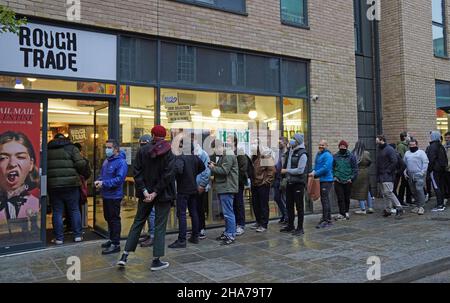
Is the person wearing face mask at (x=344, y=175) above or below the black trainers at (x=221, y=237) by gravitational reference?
above

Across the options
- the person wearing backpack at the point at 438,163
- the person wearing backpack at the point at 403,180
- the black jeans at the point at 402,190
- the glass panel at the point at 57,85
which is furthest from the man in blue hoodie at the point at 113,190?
the person wearing backpack at the point at 438,163

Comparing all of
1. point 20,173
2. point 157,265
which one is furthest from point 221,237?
point 20,173

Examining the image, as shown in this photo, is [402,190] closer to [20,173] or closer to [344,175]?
[344,175]

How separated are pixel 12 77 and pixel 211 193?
14.0 feet

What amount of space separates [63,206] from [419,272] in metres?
5.78

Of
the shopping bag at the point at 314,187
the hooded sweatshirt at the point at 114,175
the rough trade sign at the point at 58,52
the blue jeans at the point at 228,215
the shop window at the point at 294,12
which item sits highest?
the shop window at the point at 294,12

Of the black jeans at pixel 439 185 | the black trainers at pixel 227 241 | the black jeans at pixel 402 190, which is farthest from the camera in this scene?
the black jeans at pixel 402 190

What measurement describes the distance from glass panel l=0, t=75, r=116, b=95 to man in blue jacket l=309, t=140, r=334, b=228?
14.1 ft

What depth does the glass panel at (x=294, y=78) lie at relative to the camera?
377 inches

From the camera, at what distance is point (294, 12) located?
984 centimetres

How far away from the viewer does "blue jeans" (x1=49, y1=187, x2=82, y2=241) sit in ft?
23.1

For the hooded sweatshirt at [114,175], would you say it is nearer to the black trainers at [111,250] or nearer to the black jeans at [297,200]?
the black trainers at [111,250]

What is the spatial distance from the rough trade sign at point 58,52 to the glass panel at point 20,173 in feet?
2.17

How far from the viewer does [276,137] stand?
9.40 m
